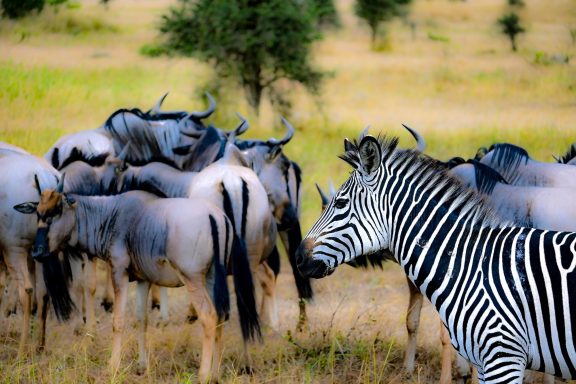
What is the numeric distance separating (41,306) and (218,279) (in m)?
2.01

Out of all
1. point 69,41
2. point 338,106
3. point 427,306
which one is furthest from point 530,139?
point 69,41

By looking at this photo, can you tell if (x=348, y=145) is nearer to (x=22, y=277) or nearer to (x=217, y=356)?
(x=217, y=356)

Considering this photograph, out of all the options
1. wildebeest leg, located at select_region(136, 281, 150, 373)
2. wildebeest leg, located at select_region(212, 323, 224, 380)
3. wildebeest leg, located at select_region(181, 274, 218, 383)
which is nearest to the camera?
wildebeest leg, located at select_region(181, 274, 218, 383)

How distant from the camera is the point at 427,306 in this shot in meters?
9.30

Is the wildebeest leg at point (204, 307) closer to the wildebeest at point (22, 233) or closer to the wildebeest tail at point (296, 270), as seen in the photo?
the wildebeest at point (22, 233)

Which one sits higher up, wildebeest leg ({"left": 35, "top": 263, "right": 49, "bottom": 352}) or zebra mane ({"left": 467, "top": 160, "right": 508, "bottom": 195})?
zebra mane ({"left": 467, "top": 160, "right": 508, "bottom": 195})

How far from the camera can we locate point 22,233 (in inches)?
290

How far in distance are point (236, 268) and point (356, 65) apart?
802 inches

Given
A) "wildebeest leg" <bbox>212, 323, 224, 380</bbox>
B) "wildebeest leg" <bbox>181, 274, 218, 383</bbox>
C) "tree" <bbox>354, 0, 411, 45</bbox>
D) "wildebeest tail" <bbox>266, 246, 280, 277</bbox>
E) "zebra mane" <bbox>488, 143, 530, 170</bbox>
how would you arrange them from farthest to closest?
"tree" <bbox>354, 0, 411, 45</bbox>, "wildebeest tail" <bbox>266, 246, 280, 277</bbox>, "zebra mane" <bbox>488, 143, 530, 170</bbox>, "wildebeest leg" <bbox>212, 323, 224, 380</bbox>, "wildebeest leg" <bbox>181, 274, 218, 383</bbox>

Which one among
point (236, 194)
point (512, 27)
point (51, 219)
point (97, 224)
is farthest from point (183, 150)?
point (512, 27)

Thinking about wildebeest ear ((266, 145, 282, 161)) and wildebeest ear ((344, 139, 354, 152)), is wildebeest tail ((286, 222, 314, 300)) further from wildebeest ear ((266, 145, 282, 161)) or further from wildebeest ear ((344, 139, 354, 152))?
wildebeest ear ((344, 139, 354, 152))

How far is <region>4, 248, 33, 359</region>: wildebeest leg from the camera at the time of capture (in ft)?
23.9

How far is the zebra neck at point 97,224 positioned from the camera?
663 cm

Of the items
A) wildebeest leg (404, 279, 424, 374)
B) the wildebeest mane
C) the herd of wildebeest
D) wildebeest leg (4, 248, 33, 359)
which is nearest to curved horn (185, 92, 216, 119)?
the herd of wildebeest
